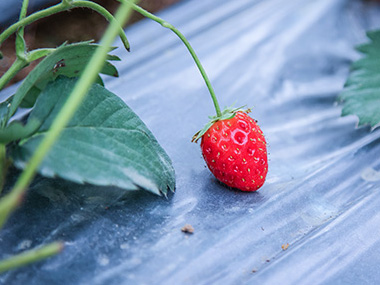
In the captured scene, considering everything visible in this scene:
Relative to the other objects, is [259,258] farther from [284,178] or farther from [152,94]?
[152,94]

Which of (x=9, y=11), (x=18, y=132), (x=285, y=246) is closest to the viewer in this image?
(x=18, y=132)

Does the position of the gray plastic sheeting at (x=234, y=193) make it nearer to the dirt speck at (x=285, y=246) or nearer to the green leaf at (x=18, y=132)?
the dirt speck at (x=285, y=246)

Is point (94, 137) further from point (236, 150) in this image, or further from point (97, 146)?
point (236, 150)

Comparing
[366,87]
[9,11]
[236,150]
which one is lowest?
[366,87]

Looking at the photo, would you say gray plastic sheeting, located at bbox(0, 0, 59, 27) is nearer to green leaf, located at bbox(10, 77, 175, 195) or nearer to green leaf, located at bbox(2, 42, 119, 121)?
green leaf, located at bbox(2, 42, 119, 121)

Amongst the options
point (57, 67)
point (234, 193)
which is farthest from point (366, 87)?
point (57, 67)

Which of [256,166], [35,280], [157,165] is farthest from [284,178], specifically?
[35,280]
